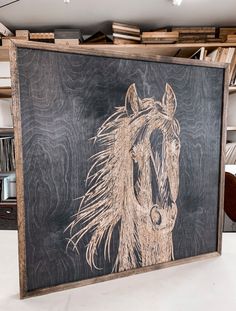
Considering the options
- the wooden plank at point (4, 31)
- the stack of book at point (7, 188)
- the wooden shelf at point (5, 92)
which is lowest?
the stack of book at point (7, 188)

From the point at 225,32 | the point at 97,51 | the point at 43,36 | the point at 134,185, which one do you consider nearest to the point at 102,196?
the point at 134,185

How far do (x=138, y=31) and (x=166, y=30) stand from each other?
0.78 feet

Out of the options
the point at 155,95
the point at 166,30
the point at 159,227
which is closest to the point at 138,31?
the point at 166,30

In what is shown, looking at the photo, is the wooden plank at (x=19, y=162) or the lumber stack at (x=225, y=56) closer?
the wooden plank at (x=19, y=162)

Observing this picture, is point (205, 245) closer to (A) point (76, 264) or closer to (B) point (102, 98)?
(A) point (76, 264)

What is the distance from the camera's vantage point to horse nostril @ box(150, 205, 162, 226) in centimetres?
58

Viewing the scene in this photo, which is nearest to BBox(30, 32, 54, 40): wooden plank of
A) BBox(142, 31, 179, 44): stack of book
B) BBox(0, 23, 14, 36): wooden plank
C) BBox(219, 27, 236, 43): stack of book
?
BBox(0, 23, 14, 36): wooden plank

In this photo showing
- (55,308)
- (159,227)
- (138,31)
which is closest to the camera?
(55,308)

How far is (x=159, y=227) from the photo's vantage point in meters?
0.59

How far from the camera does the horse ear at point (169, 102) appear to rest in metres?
0.58

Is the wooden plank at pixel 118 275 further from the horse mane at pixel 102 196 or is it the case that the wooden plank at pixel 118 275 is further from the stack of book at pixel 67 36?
the stack of book at pixel 67 36

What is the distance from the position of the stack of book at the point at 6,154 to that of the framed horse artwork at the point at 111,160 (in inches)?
76.2

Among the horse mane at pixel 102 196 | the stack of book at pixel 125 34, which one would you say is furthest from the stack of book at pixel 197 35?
the horse mane at pixel 102 196

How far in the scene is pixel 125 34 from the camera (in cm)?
216
